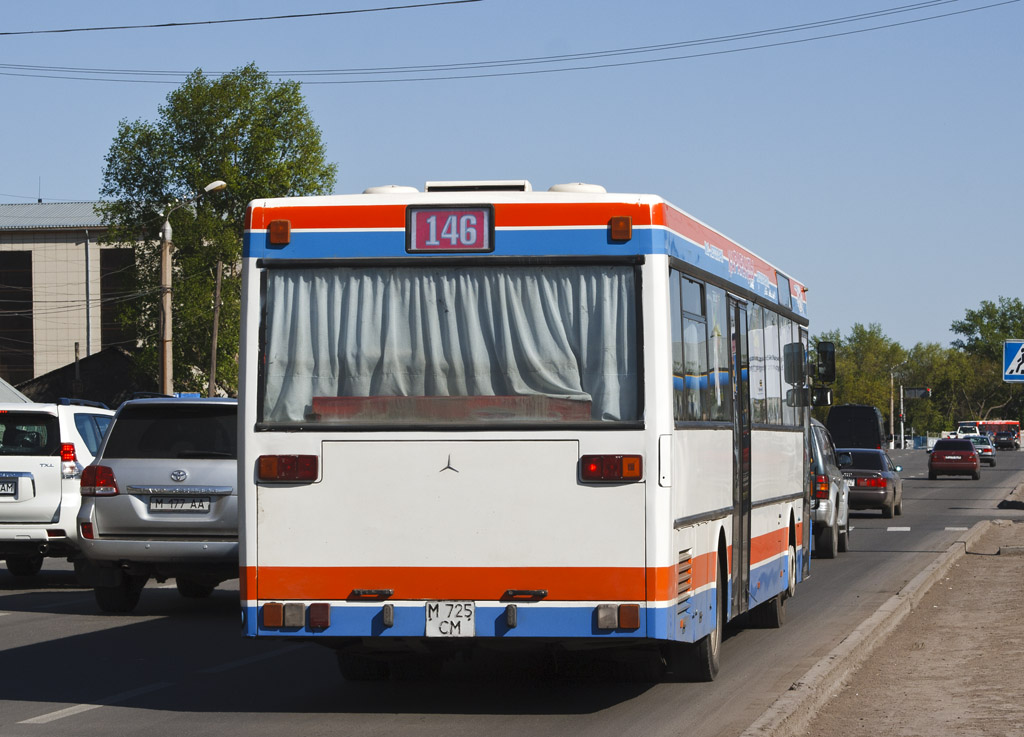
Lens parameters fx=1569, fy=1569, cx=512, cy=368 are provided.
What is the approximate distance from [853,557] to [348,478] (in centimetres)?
1585

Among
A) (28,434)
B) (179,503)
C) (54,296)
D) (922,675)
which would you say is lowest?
(922,675)

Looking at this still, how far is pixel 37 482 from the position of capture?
16.7m

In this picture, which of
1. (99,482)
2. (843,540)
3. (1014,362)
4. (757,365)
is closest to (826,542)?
(843,540)

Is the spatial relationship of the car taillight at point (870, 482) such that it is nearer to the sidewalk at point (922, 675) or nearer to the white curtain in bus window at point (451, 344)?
the sidewalk at point (922, 675)

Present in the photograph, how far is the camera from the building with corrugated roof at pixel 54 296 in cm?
8581

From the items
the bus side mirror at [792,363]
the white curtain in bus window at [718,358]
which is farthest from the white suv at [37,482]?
the white curtain in bus window at [718,358]

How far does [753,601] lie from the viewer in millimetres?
11922

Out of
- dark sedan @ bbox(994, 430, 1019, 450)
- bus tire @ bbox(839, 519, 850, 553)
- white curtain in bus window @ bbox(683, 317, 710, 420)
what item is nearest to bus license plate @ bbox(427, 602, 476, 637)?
white curtain in bus window @ bbox(683, 317, 710, 420)

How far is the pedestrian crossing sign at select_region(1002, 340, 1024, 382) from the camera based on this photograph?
79.5ft

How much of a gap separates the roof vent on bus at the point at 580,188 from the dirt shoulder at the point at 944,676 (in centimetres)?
326

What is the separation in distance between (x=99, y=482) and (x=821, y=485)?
1178 cm

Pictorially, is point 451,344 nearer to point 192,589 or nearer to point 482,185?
point 482,185

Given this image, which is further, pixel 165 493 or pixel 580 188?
pixel 165 493

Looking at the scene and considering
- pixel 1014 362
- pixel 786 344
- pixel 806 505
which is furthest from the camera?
pixel 1014 362
